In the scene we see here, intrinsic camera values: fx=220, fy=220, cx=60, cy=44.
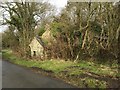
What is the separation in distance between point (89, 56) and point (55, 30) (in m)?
7.43

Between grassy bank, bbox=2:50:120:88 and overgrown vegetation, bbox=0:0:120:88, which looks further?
overgrown vegetation, bbox=0:0:120:88

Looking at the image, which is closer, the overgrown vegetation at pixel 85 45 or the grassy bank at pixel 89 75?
the grassy bank at pixel 89 75

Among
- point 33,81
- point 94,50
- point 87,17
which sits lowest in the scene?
point 33,81

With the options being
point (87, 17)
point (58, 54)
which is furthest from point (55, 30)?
point (87, 17)

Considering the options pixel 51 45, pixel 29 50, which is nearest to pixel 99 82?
pixel 51 45

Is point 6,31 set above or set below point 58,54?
above

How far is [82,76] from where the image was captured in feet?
54.7

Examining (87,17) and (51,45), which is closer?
(87,17)

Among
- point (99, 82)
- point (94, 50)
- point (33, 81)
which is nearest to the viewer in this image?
point (99, 82)

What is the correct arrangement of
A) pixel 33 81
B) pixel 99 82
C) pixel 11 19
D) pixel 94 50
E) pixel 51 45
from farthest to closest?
pixel 11 19
pixel 51 45
pixel 94 50
pixel 33 81
pixel 99 82

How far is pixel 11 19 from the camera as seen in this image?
1570 inches

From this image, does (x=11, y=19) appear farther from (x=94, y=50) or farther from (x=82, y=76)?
(x=82, y=76)

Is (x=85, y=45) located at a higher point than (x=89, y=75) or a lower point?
higher

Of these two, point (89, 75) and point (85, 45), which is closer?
point (89, 75)
